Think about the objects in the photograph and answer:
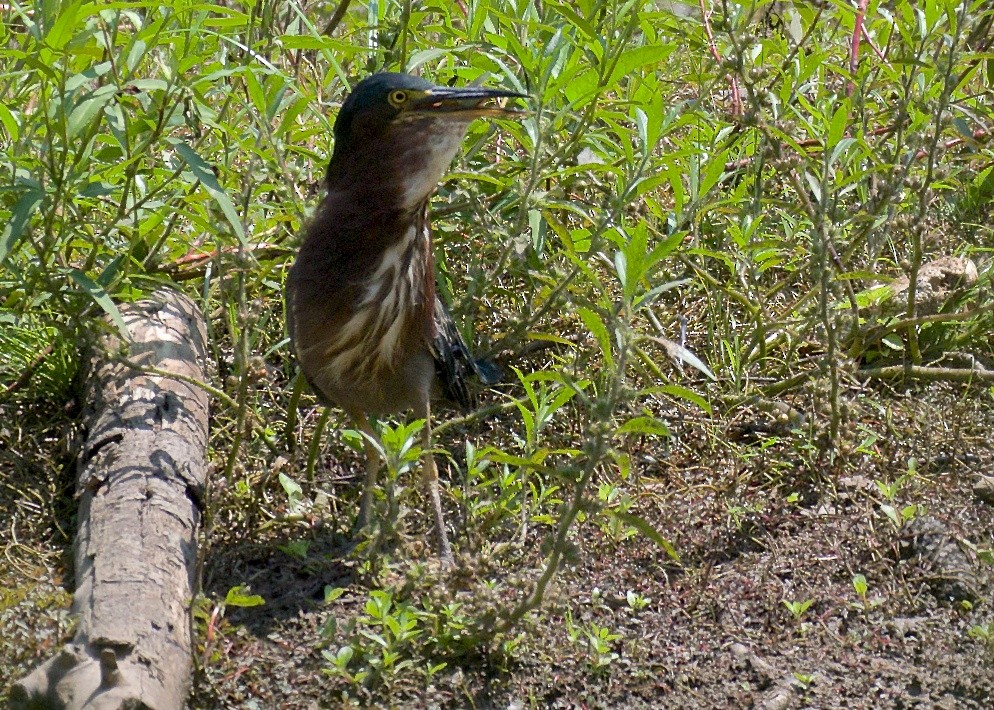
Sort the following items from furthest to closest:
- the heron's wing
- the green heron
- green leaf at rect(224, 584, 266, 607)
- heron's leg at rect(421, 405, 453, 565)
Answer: the heron's wing → heron's leg at rect(421, 405, 453, 565) → the green heron → green leaf at rect(224, 584, 266, 607)

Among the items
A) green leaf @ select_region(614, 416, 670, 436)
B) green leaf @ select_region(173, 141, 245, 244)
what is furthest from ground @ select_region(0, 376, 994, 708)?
green leaf @ select_region(173, 141, 245, 244)

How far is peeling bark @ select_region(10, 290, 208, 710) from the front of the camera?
3184 mm

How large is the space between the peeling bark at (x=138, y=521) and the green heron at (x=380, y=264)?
519mm

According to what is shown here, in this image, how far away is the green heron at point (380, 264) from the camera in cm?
406

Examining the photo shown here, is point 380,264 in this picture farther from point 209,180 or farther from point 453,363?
point 209,180

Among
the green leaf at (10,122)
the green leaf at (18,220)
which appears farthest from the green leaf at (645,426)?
the green leaf at (10,122)

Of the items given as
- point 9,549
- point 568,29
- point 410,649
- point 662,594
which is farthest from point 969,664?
point 9,549

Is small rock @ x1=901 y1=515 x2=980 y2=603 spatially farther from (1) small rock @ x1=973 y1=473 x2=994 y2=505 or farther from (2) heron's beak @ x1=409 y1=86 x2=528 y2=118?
(2) heron's beak @ x1=409 y1=86 x2=528 y2=118

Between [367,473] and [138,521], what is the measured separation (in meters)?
0.91

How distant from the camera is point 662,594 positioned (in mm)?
4066

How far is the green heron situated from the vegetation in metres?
0.20

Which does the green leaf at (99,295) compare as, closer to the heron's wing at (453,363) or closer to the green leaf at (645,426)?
the heron's wing at (453,363)

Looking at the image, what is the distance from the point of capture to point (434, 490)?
4.24 meters

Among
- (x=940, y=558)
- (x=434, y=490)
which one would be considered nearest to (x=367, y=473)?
(x=434, y=490)
